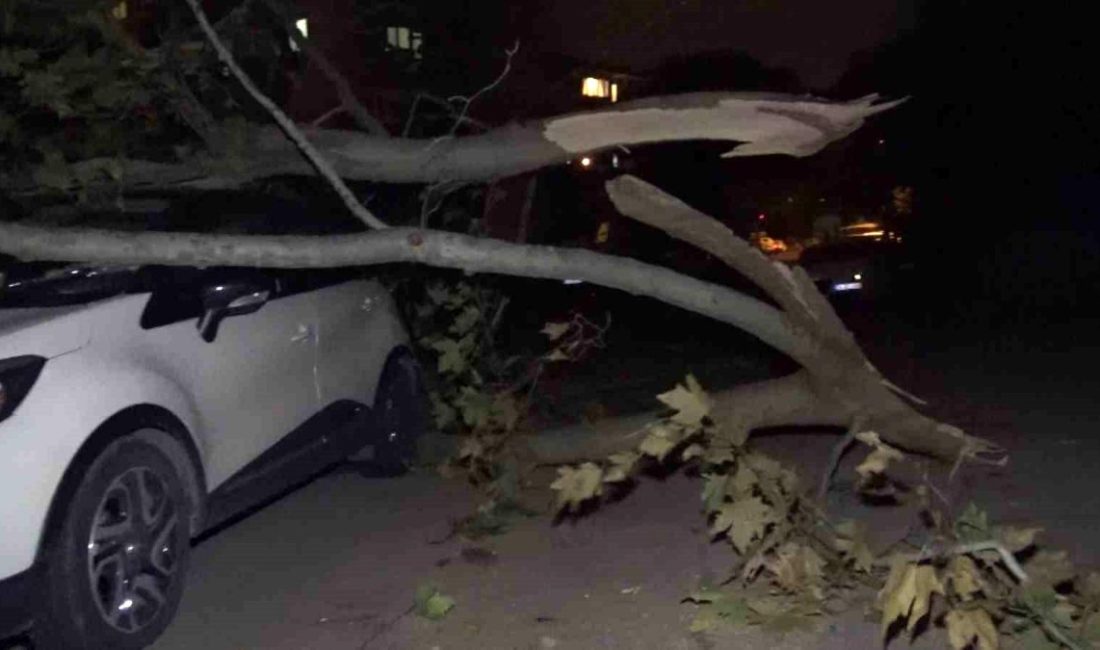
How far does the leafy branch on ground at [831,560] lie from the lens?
5652mm

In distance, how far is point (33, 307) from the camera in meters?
6.14

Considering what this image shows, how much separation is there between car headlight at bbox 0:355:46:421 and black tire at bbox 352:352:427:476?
3264mm

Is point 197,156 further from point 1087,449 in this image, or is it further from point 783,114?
point 1087,449

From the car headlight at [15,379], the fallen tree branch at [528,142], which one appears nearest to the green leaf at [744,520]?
the fallen tree branch at [528,142]

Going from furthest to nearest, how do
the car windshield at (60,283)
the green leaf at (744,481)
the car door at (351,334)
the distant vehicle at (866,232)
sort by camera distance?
the distant vehicle at (866,232)
the car door at (351,334)
the green leaf at (744,481)
the car windshield at (60,283)

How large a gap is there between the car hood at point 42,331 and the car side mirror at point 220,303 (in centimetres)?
78

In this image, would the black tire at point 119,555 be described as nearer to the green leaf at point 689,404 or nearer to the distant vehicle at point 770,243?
the green leaf at point 689,404

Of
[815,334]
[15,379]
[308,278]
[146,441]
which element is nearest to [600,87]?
[308,278]

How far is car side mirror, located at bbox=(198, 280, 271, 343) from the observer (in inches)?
267

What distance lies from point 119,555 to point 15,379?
2.86ft

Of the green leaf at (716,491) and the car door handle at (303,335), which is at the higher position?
the car door handle at (303,335)

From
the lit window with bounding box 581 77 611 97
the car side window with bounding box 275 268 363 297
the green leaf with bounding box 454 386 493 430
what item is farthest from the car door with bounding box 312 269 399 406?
the lit window with bounding box 581 77 611 97

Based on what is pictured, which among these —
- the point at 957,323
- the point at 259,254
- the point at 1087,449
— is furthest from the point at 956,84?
the point at 259,254

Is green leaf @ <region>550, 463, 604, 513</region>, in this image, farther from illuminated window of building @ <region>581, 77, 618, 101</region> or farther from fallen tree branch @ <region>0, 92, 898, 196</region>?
illuminated window of building @ <region>581, 77, 618, 101</region>
